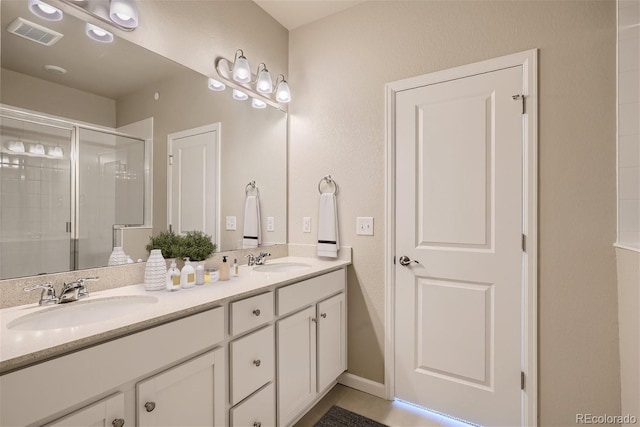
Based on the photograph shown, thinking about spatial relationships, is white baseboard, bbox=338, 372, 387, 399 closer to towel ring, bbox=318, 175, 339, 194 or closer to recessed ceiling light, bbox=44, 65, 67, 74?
towel ring, bbox=318, 175, 339, 194

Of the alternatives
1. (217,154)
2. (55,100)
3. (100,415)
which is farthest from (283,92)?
(100,415)

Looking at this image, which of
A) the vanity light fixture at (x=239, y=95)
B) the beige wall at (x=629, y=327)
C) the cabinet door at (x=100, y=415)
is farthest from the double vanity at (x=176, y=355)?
the beige wall at (x=629, y=327)

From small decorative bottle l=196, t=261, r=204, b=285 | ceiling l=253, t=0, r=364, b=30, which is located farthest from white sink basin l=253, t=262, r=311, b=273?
ceiling l=253, t=0, r=364, b=30

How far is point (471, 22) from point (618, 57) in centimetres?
74

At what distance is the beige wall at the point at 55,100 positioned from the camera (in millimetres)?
1212

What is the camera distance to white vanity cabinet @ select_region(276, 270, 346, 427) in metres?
1.62

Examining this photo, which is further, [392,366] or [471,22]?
[392,366]

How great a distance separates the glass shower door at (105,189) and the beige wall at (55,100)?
0.08m

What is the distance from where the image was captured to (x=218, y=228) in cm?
200

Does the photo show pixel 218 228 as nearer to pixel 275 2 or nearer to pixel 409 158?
pixel 409 158

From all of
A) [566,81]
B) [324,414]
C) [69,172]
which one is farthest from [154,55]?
[324,414]

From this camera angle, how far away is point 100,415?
926 millimetres

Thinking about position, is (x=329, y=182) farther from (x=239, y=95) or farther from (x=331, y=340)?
(x=331, y=340)

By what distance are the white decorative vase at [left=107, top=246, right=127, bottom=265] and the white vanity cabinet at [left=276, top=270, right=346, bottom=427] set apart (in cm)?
75
